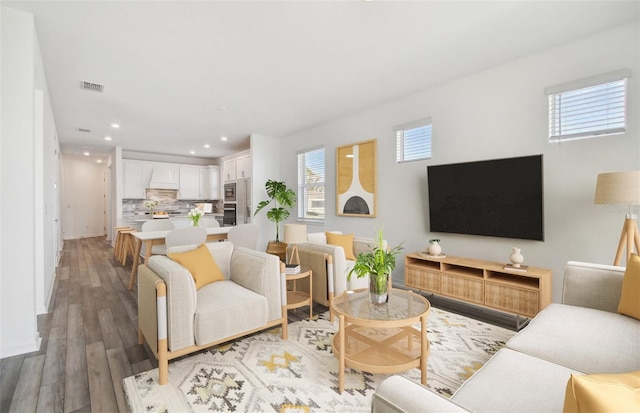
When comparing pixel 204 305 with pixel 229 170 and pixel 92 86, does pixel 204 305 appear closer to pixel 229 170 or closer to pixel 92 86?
pixel 92 86

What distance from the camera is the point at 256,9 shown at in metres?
2.32

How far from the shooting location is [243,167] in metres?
7.07

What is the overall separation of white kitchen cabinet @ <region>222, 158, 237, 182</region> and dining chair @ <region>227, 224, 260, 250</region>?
10.5 ft

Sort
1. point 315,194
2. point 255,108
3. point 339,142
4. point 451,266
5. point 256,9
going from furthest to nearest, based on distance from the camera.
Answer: point 315,194
point 339,142
point 255,108
point 451,266
point 256,9

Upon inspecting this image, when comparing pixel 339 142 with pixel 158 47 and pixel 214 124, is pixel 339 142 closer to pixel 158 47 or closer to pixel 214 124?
pixel 214 124

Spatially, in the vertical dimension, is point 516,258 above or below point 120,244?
above

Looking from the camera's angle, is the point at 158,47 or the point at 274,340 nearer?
the point at 274,340

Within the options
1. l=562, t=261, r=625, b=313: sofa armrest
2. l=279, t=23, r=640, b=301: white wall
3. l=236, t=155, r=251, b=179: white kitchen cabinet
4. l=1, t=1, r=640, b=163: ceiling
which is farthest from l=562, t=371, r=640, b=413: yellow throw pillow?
l=236, t=155, r=251, b=179: white kitchen cabinet

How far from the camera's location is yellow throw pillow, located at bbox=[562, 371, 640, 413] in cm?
59

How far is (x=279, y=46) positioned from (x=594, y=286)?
3.28 meters

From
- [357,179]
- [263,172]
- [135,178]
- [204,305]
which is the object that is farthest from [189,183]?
[204,305]

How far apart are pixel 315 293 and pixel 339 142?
288 cm

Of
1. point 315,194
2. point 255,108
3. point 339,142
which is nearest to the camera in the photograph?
point 255,108

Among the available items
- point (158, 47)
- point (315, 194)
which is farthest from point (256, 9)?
point (315, 194)
